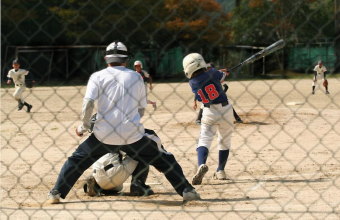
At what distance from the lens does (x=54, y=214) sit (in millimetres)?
7355

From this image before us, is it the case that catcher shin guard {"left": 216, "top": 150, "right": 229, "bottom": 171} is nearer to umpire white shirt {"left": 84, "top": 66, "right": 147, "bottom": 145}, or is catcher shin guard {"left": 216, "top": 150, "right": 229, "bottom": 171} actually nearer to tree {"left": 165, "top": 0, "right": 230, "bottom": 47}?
tree {"left": 165, "top": 0, "right": 230, "bottom": 47}

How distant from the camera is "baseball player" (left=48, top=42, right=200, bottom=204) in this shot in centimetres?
751

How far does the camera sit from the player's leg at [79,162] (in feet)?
25.2

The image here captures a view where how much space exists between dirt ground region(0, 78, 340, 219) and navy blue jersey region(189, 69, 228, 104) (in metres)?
1.06

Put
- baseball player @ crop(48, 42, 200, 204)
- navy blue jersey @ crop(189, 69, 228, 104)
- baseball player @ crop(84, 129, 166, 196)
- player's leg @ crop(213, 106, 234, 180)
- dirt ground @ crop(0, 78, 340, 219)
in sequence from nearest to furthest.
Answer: dirt ground @ crop(0, 78, 340, 219) → baseball player @ crop(48, 42, 200, 204) → baseball player @ crop(84, 129, 166, 196) → navy blue jersey @ crop(189, 69, 228, 104) → player's leg @ crop(213, 106, 234, 180)

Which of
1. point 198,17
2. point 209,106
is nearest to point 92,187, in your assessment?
point 209,106

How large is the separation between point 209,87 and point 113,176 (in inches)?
71.7

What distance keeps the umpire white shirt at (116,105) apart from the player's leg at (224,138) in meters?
2.10

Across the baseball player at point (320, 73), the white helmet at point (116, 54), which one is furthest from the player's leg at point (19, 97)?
the white helmet at point (116, 54)

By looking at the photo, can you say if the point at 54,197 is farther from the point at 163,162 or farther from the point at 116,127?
the point at 163,162

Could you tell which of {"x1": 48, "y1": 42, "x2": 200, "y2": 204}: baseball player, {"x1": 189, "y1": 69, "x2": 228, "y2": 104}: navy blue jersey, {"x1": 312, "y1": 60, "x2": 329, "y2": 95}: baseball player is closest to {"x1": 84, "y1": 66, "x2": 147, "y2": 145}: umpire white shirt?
{"x1": 48, "y1": 42, "x2": 200, "y2": 204}: baseball player

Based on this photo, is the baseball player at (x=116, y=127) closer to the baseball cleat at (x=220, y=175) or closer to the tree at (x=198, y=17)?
the tree at (x=198, y=17)

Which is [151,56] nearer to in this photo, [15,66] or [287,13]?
[15,66]

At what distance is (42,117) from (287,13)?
475 inches
